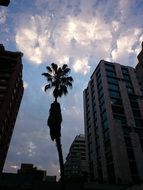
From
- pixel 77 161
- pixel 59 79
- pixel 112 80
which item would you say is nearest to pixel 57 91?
pixel 59 79

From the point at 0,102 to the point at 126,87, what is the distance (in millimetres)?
49104

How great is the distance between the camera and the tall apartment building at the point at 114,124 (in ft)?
202

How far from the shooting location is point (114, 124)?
68000mm

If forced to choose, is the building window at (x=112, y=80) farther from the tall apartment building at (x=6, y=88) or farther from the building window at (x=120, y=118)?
the tall apartment building at (x=6, y=88)

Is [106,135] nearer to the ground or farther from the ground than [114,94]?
nearer to the ground

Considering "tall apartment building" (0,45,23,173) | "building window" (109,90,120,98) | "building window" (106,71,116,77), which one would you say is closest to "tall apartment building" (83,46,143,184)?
"building window" (109,90,120,98)

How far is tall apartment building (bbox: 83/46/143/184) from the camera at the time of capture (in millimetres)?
61500

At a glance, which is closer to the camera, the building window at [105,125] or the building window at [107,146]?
the building window at [107,146]

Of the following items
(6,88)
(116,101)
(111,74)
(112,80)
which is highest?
(111,74)

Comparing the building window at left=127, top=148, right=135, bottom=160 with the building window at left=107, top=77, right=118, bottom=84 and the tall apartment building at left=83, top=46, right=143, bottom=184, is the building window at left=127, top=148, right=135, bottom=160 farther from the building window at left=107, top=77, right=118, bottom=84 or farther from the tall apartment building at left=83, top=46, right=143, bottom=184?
the building window at left=107, top=77, right=118, bottom=84

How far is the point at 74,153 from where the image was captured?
432ft

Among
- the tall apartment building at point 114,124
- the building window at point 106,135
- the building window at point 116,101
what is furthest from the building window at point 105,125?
the building window at point 116,101

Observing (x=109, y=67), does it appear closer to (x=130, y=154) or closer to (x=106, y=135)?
(x=106, y=135)

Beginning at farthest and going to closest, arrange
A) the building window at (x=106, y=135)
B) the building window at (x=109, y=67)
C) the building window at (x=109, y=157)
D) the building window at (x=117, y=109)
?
the building window at (x=109, y=67), the building window at (x=117, y=109), the building window at (x=106, y=135), the building window at (x=109, y=157)
